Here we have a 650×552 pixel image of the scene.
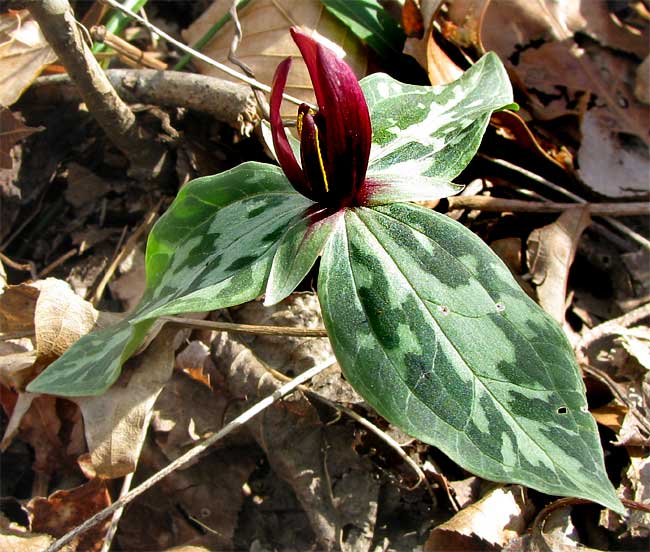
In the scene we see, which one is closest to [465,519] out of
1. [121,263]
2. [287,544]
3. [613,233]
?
[287,544]

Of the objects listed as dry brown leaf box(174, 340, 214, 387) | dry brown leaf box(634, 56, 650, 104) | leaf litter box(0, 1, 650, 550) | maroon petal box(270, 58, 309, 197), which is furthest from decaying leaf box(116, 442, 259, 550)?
dry brown leaf box(634, 56, 650, 104)

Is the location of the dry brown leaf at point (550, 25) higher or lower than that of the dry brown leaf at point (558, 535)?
higher

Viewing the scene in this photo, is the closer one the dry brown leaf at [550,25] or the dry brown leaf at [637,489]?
the dry brown leaf at [637,489]

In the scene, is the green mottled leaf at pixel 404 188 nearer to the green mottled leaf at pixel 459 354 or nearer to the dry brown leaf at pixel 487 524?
the green mottled leaf at pixel 459 354

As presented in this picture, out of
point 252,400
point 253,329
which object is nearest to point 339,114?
point 253,329

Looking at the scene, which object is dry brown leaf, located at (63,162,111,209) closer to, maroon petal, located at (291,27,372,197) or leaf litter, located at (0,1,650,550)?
leaf litter, located at (0,1,650,550)

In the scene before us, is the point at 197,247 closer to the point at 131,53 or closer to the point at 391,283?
the point at 391,283

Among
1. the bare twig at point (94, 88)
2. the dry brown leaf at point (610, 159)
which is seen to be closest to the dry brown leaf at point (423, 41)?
the dry brown leaf at point (610, 159)
